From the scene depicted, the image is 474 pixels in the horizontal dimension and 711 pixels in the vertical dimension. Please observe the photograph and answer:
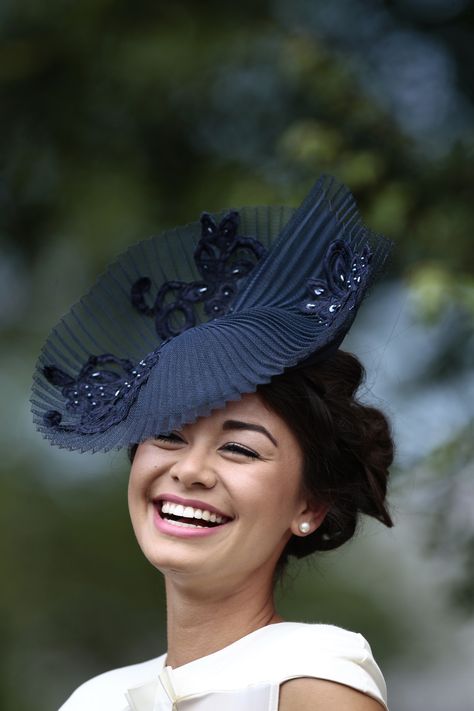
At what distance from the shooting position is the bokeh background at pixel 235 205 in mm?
3814

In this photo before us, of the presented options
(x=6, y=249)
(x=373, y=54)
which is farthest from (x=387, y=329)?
(x=6, y=249)

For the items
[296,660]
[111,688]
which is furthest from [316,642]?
[111,688]

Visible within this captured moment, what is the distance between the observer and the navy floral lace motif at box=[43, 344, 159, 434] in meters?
2.29

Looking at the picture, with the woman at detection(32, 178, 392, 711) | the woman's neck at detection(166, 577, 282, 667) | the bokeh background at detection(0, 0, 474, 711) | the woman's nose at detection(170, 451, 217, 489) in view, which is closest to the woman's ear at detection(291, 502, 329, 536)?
the woman at detection(32, 178, 392, 711)

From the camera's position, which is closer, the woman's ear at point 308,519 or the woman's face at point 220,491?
the woman's face at point 220,491

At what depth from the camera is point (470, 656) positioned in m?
4.05

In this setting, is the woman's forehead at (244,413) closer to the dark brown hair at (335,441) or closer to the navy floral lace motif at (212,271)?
the dark brown hair at (335,441)

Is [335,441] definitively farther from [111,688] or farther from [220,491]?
[111,688]

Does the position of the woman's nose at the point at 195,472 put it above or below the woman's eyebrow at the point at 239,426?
below

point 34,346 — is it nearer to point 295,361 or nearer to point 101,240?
point 101,240

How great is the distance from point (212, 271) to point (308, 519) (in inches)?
23.8

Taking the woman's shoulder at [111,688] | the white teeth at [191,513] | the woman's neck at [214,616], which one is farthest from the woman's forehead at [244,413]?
the woman's shoulder at [111,688]

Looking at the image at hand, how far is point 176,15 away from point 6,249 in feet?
3.89

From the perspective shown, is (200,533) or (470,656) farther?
(470,656)
